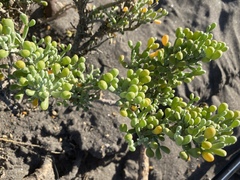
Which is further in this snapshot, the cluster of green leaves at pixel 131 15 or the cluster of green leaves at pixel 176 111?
the cluster of green leaves at pixel 131 15

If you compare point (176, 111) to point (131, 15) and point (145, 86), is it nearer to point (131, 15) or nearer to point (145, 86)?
point (145, 86)

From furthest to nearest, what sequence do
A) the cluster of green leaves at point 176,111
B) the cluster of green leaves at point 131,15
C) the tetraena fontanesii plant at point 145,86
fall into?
the cluster of green leaves at point 131,15
the cluster of green leaves at point 176,111
the tetraena fontanesii plant at point 145,86

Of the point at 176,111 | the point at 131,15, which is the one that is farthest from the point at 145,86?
the point at 131,15

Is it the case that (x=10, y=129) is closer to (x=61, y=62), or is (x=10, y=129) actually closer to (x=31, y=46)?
(x=61, y=62)

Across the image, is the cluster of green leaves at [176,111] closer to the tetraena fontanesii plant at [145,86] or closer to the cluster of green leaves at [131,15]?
the tetraena fontanesii plant at [145,86]

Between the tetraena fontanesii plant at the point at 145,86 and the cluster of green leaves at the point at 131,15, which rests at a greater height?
the cluster of green leaves at the point at 131,15

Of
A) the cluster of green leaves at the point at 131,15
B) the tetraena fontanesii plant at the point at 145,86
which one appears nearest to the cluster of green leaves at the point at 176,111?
the tetraena fontanesii plant at the point at 145,86

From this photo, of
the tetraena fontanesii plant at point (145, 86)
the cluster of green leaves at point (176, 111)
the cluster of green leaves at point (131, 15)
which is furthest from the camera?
the cluster of green leaves at point (131, 15)

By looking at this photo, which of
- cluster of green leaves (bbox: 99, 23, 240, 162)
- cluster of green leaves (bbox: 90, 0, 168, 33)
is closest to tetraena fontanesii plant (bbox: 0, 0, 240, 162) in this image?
cluster of green leaves (bbox: 99, 23, 240, 162)
